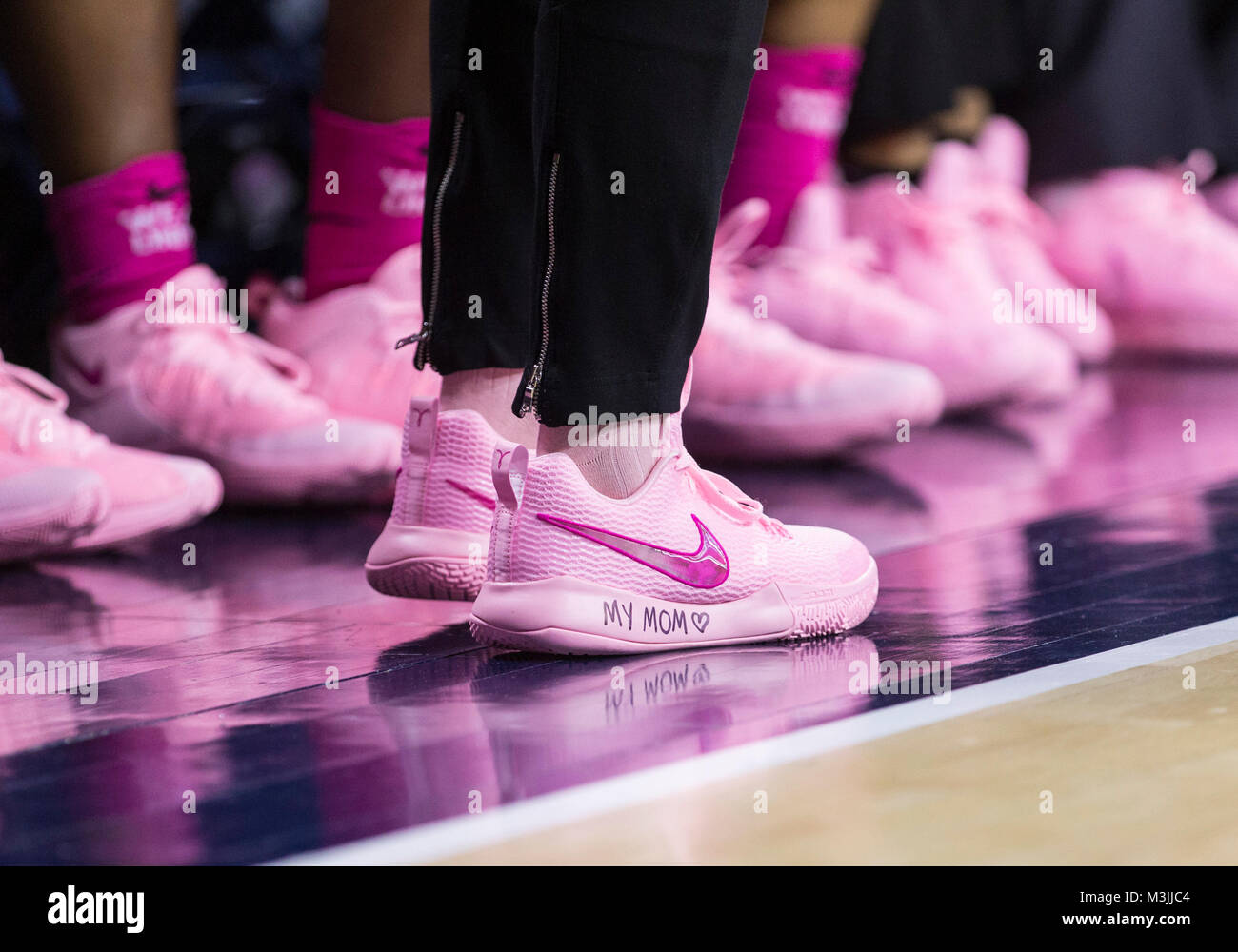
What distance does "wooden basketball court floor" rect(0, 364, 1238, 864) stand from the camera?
2.14 ft

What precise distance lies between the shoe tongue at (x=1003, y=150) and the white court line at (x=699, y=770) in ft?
5.97

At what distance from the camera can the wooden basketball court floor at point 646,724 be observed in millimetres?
653

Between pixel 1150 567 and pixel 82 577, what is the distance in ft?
2.80

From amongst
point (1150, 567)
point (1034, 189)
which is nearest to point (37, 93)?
point (1150, 567)

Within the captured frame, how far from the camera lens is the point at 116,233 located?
1508 millimetres

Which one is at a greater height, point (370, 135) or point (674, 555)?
point (370, 135)

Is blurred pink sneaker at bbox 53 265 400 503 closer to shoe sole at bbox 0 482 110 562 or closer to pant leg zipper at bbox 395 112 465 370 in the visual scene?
shoe sole at bbox 0 482 110 562

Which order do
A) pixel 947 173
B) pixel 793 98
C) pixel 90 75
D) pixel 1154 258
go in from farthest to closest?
pixel 1154 258, pixel 947 173, pixel 793 98, pixel 90 75

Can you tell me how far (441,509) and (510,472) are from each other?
0.43ft

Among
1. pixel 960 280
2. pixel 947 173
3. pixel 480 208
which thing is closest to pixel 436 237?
pixel 480 208

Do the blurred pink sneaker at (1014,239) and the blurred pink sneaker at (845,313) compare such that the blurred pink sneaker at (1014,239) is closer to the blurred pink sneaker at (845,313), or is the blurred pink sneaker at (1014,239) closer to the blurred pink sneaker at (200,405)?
the blurred pink sneaker at (845,313)

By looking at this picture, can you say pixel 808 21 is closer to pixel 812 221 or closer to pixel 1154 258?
pixel 812 221

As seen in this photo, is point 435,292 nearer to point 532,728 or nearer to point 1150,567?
point 532,728

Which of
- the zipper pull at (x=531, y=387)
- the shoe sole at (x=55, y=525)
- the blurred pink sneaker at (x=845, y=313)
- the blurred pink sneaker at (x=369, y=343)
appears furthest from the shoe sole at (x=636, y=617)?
the blurred pink sneaker at (x=845, y=313)
